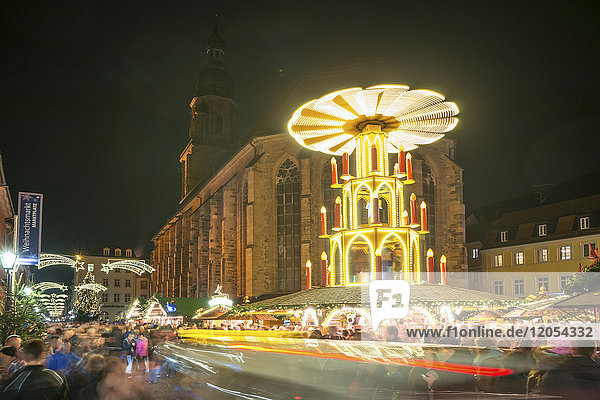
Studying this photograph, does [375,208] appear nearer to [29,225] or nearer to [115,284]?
[29,225]

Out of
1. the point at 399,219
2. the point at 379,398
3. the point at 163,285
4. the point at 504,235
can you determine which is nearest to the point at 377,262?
the point at 399,219

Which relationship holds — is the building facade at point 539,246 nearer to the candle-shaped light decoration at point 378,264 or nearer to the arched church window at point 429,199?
the arched church window at point 429,199

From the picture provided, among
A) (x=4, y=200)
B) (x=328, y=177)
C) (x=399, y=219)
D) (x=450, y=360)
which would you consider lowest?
(x=450, y=360)

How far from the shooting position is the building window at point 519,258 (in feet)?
155

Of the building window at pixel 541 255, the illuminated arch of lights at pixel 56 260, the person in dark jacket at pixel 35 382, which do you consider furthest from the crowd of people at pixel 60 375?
the building window at pixel 541 255

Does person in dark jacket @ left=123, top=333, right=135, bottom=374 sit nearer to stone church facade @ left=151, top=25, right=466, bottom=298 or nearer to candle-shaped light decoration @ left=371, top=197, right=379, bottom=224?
candle-shaped light decoration @ left=371, top=197, right=379, bottom=224

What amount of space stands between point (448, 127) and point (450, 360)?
55.0 feet

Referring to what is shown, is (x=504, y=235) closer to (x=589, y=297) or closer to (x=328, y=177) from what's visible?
(x=328, y=177)

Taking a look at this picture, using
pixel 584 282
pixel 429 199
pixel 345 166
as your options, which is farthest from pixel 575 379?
pixel 429 199

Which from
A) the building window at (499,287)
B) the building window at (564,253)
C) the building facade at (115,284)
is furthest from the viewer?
the building facade at (115,284)

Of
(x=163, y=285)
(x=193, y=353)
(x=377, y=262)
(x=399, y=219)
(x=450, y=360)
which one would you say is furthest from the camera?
(x=163, y=285)

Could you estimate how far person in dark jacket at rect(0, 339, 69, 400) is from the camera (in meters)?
5.14

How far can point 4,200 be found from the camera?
31203 mm

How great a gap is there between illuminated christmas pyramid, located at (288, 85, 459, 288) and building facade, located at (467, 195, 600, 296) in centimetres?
2335
